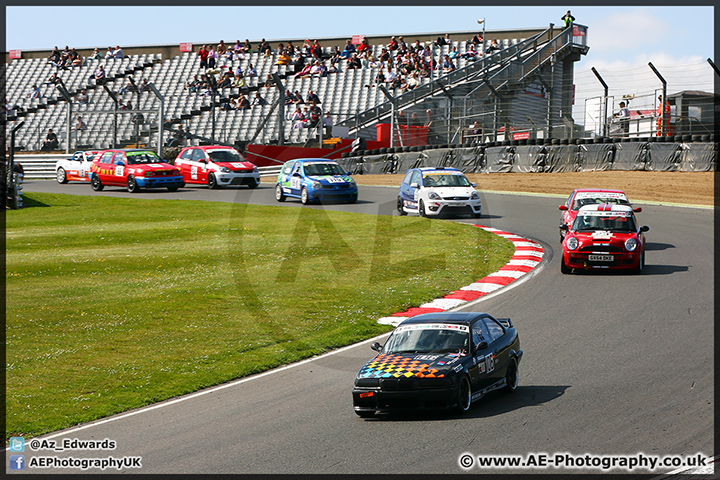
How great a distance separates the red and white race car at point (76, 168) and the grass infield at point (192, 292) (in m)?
9.98

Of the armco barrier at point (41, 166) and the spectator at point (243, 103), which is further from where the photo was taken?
the spectator at point (243, 103)

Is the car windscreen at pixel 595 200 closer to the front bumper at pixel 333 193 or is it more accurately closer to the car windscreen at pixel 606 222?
the car windscreen at pixel 606 222

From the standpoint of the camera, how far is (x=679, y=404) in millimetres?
7895

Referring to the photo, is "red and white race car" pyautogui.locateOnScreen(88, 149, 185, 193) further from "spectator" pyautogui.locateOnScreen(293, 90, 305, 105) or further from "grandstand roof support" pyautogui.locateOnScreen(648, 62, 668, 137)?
"grandstand roof support" pyautogui.locateOnScreen(648, 62, 668, 137)

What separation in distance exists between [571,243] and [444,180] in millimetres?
8424

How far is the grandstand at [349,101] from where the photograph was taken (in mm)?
34062

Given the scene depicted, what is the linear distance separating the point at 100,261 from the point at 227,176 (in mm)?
14387

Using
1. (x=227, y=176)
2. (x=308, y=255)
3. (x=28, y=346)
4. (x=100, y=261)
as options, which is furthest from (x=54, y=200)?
(x=28, y=346)

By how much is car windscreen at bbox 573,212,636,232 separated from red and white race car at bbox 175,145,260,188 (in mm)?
17640

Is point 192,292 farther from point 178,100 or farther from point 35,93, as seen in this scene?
point 35,93

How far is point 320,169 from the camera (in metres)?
27.2

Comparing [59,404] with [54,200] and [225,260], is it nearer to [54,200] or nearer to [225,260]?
[225,260]

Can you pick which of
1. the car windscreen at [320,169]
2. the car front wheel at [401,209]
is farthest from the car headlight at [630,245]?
the car windscreen at [320,169]

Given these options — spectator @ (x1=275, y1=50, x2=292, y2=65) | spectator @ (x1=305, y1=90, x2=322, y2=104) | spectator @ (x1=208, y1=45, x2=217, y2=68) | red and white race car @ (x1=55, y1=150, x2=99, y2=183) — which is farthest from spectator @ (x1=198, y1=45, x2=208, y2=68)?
red and white race car @ (x1=55, y1=150, x2=99, y2=183)
